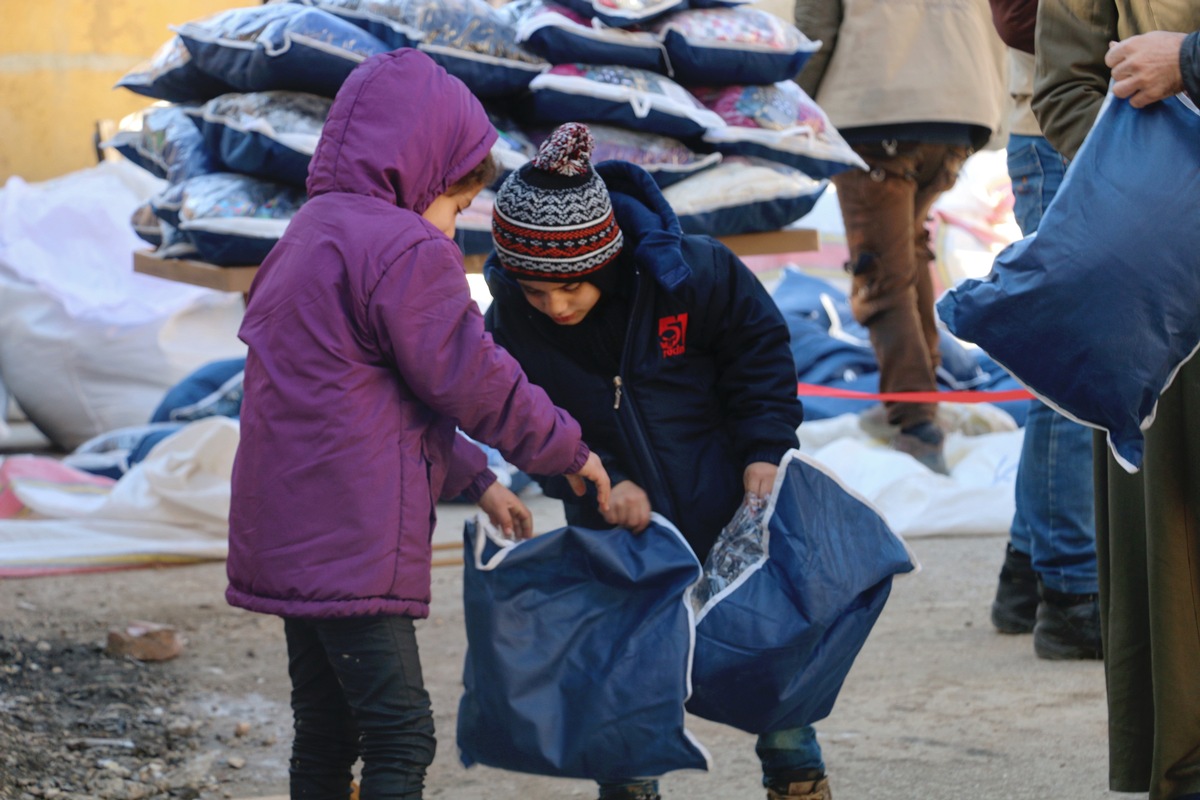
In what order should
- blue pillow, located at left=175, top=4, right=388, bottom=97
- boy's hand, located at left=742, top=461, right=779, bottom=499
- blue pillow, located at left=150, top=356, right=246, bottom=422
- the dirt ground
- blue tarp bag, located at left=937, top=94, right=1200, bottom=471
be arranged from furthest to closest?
blue pillow, located at left=150, top=356, right=246, bottom=422
blue pillow, located at left=175, top=4, right=388, bottom=97
the dirt ground
boy's hand, located at left=742, top=461, right=779, bottom=499
blue tarp bag, located at left=937, top=94, right=1200, bottom=471

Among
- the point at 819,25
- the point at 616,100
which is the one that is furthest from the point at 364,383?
the point at 819,25

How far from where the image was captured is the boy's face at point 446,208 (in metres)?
2.39

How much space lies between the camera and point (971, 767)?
9.41 ft

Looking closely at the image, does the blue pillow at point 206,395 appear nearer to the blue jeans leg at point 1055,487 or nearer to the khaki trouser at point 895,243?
the khaki trouser at point 895,243

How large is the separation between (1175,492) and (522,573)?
1.06m

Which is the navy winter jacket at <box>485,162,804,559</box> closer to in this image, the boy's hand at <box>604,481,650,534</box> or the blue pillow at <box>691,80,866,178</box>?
the boy's hand at <box>604,481,650,534</box>

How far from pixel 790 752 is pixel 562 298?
869 millimetres

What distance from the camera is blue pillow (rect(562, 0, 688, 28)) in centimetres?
373

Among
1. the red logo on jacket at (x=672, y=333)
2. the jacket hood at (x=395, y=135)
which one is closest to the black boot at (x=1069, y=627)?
the red logo on jacket at (x=672, y=333)

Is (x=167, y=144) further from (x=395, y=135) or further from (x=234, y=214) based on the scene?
(x=395, y=135)

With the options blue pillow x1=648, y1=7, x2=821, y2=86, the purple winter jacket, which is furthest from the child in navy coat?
blue pillow x1=648, y1=7, x2=821, y2=86

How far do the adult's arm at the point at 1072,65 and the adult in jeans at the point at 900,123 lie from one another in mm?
2455

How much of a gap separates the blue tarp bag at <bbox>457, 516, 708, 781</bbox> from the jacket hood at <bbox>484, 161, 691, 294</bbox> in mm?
426

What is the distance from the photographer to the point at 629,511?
2.42 meters
